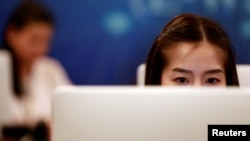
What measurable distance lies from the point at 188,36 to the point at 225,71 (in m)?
0.15

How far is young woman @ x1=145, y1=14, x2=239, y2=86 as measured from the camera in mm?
1289

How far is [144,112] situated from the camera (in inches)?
33.6

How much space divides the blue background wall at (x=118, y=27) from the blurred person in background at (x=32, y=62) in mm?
59

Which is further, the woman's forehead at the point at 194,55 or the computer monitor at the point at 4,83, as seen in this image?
the computer monitor at the point at 4,83

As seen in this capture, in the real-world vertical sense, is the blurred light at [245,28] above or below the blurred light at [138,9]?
below

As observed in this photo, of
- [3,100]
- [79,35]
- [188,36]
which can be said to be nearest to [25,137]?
[3,100]

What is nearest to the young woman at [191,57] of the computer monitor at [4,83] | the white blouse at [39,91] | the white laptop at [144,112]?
the white laptop at [144,112]

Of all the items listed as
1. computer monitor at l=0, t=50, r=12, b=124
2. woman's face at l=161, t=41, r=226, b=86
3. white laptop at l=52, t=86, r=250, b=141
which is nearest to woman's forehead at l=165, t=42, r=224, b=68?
woman's face at l=161, t=41, r=226, b=86

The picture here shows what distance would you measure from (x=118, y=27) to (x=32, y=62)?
22.3 inches

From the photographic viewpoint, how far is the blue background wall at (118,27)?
10.0 feet

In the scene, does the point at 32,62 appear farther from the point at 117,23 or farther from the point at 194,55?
the point at 194,55

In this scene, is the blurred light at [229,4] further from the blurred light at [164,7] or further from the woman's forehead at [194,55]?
the woman's forehead at [194,55]

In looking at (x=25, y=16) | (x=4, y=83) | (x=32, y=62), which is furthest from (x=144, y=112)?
(x=25, y=16)

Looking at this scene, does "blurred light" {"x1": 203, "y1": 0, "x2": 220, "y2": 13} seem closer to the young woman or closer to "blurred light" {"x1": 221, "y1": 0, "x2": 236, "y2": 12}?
"blurred light" {"x1": 221, "y1": 0, "x2": 236, "y2": 12}
